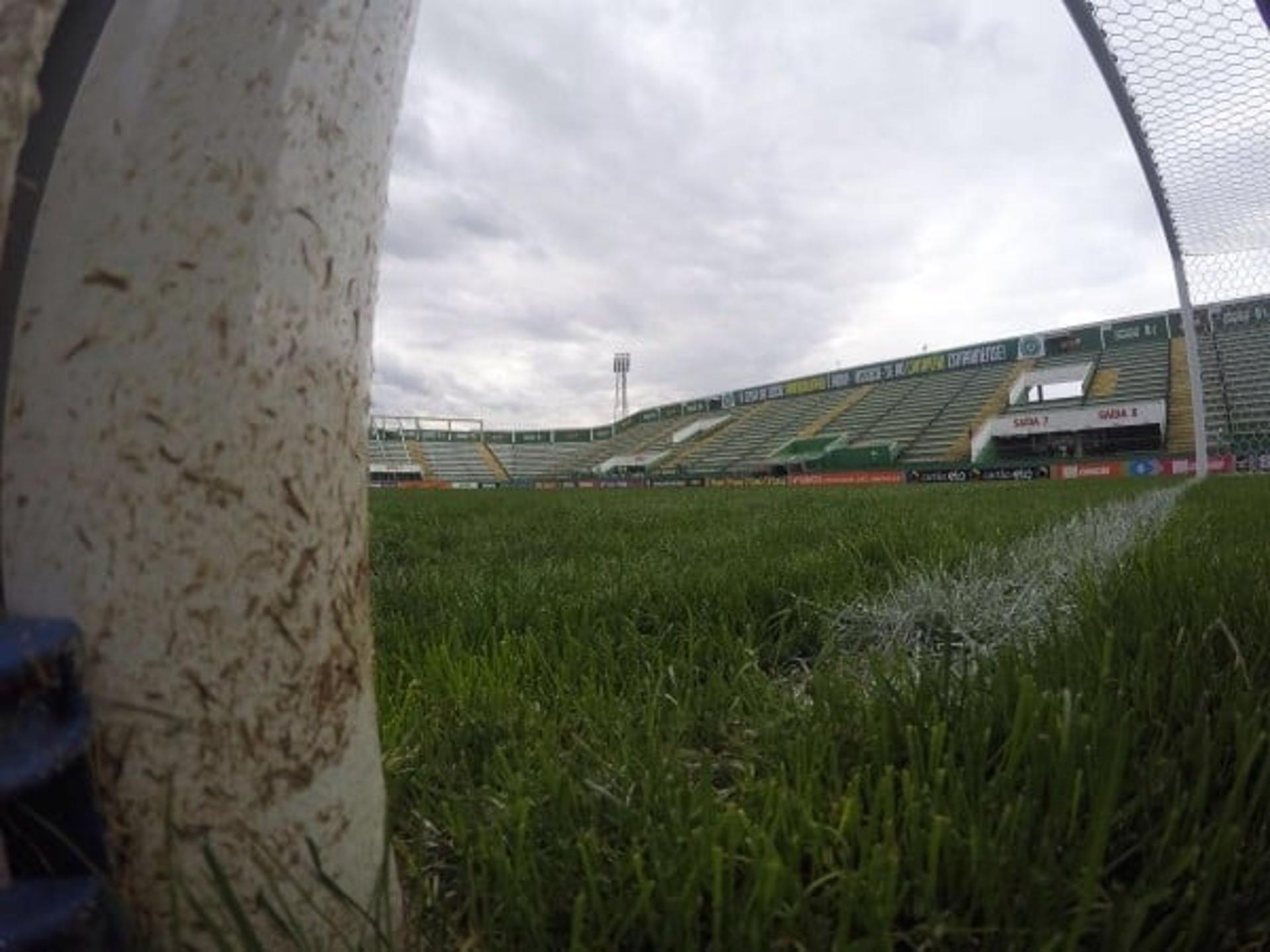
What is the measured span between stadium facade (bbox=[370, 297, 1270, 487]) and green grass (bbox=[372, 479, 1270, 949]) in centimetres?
1458

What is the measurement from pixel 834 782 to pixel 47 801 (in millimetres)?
723

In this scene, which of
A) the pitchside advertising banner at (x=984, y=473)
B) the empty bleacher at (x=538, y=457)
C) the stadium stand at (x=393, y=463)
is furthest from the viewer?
the empty bleacher at (x=538, y=457)

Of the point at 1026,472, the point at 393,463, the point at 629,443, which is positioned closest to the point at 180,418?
the point at 1026,472

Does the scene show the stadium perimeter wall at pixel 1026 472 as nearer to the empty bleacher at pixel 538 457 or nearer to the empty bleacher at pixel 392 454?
the empty bleacher at pixel 538 457

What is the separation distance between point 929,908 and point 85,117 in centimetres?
88

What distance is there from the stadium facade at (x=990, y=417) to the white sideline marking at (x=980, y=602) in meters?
14.1

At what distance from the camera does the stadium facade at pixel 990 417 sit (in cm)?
2033

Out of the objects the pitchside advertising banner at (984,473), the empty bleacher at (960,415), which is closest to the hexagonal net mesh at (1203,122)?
the pitchside advertising banner at (984,473)

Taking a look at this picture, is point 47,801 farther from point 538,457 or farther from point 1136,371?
point 538,457

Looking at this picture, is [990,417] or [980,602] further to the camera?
[990,417]

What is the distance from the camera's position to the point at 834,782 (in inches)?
32.8

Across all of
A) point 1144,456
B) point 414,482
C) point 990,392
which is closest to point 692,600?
point 1144,456

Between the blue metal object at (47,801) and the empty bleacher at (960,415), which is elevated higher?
the empty bleacher at (960,415)

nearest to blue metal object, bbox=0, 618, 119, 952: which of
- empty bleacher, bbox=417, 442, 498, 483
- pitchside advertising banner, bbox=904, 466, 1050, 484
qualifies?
pitchside advertising banner, bbox=904, 466, 1050, 484
